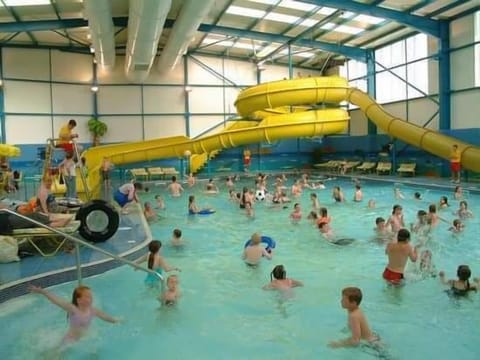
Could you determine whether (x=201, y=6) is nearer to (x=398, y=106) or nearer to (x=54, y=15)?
(x=54, y=15)

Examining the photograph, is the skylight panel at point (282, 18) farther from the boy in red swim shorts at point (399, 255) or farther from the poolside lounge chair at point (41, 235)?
the boy in red swim shorts at point (399, 255)

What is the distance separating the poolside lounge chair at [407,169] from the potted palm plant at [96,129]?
15.4 m

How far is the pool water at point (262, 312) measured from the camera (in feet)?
16.0

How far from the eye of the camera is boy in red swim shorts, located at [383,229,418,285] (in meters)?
6.24

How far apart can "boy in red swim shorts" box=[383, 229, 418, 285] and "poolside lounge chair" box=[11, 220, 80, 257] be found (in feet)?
14.9

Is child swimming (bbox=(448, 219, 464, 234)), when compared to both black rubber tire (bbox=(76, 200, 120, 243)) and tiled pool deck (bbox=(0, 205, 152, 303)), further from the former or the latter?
black rubber tire (bbox=(76, 200, 120, 243))

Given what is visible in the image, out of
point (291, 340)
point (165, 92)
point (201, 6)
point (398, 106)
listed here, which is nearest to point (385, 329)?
point (291, 340)

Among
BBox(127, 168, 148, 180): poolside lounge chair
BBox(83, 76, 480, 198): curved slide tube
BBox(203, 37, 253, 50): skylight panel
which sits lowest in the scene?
BBox(127, 168, 148, 180): poolside lounge chair

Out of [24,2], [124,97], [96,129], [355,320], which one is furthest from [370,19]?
[355,320]

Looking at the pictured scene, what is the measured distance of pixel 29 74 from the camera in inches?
954

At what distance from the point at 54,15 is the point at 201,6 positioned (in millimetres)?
7852

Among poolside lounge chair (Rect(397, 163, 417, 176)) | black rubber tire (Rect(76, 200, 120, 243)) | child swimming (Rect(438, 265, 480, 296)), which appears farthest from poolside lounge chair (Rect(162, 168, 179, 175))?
child swimming (Rect(438, 265, 480, 296))

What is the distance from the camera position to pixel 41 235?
21.7ft

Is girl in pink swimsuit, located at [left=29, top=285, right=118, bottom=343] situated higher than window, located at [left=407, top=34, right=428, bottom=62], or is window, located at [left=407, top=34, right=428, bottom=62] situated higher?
window, located at [left=407, top=34, right=428, bottom=62]
